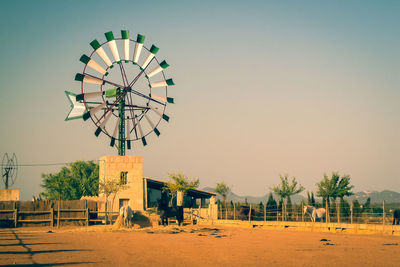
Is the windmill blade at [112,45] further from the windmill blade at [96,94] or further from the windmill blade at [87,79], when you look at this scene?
the windmill blade at [96,94]

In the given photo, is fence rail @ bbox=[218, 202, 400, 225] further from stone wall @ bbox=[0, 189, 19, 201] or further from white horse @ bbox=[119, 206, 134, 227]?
stone wall @ bbox=[0, 189, 19, 201]

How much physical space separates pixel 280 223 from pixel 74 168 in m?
52.5

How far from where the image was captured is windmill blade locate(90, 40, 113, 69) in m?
38.2

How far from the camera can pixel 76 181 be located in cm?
6588

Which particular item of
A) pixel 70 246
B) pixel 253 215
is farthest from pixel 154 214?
pixel 70 246

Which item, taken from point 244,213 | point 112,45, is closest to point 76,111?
point 112,45

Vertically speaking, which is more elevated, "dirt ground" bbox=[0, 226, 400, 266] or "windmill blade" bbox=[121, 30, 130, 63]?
"windmill blade" bbox=[121, 30, 130, 63]

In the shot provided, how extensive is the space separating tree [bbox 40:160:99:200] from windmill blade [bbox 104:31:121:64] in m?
25.8

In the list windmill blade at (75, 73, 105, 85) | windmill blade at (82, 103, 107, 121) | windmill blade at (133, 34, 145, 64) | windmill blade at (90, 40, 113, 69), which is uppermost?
windmill blade at (133, 34, 145, 64)

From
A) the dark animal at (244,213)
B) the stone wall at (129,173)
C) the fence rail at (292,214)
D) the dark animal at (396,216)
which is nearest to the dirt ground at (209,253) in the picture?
the dark animal at (396,216)

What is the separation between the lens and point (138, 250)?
1623 centimetres

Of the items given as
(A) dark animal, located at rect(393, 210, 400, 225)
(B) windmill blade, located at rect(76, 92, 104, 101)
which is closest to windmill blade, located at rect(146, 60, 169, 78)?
(B) windmill blade, located at rect(76, 92, 104, 101)

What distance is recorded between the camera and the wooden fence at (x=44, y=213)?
3062 centimetres

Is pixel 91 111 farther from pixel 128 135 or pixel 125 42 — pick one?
pixel 125 42
